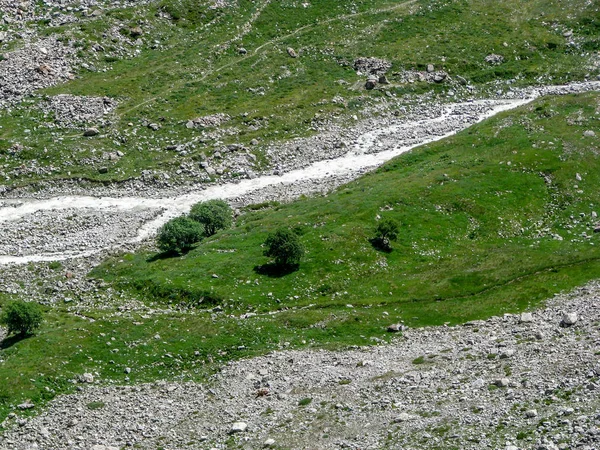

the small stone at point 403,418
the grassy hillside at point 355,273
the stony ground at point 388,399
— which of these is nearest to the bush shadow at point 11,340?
the grassy hillside at point 355,273

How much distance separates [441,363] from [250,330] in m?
16.0

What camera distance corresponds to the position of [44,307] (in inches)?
2872

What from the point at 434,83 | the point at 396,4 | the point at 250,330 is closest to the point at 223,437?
the point at 250,330

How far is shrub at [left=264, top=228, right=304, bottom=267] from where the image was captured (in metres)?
74.6

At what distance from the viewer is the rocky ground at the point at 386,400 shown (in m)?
48.2

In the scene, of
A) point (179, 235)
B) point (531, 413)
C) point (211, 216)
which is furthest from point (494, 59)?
point (531, 413)

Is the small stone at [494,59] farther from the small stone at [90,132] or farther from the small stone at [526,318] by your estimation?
the small stone at [526,318]

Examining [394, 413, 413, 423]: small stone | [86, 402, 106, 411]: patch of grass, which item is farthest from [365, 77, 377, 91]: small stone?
[394, 413, 413, 423]: small stone

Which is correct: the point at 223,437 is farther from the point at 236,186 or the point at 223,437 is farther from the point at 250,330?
the point at 236,186

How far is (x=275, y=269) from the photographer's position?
250 feet

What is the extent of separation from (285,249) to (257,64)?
60.1m

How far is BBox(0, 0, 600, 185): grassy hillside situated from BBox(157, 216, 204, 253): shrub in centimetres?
2041

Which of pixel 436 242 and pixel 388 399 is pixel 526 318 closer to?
pixel 388 399

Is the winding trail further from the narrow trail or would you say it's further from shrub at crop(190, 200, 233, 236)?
the narrow trail
